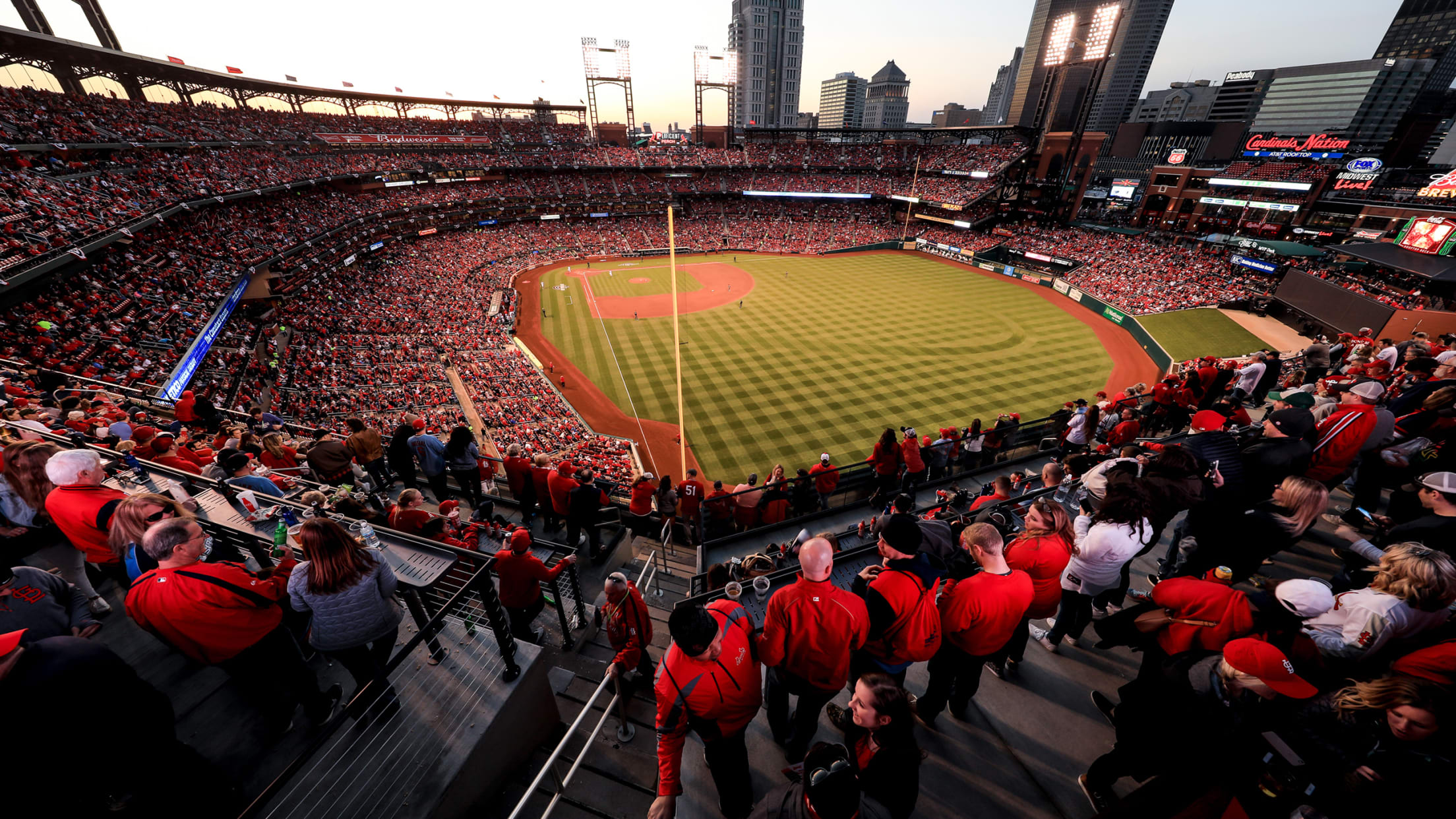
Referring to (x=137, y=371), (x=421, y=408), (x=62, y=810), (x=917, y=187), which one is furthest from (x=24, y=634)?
(x=917, y=187)

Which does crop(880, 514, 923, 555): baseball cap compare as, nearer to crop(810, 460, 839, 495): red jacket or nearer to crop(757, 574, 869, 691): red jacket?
crop(757, 574, 869, 691): red jacket

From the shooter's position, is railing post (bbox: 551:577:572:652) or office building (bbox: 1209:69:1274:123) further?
office building (bbox: 1209:69:1274:123)

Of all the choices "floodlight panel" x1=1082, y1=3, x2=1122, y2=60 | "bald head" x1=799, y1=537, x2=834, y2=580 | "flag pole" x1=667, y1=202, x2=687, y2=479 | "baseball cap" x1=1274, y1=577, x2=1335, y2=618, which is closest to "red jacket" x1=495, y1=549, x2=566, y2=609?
"bald head" x1=799, y1=537, x2=834, y2=580

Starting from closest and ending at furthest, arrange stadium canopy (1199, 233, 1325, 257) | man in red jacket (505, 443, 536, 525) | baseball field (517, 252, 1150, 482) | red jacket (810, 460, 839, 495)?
man in red jacket (505, 443, 536, 525) < red jacket (810, 460, 839, 495) < baseball field (517, 252, 1150, 482) < stadium canopy (1199, 233, 1325, 257)

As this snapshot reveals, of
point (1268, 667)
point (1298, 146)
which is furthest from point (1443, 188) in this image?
point (1268, 667)

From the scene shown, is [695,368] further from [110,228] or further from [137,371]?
[110,228]

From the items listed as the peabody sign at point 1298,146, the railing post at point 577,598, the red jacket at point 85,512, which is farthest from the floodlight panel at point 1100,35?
the red jacket at point 85,512
